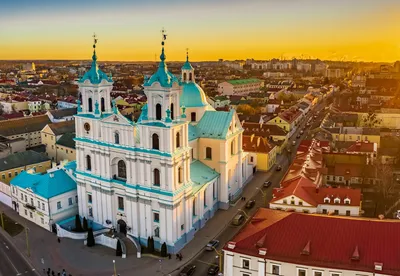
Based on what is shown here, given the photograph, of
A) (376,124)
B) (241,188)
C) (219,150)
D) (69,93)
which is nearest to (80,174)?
(219,150)

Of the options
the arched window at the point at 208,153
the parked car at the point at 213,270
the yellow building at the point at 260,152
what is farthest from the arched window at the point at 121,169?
the yellow building at the point at 260,152

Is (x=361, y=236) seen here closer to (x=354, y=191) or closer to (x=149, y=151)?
(x=354, y=191)

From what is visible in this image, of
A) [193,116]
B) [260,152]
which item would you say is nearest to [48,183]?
[193,116]

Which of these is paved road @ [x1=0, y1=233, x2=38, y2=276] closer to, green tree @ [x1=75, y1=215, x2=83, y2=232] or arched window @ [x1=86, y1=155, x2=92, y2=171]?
green tree @ [x1=75, y1=215, x2=83, y2=232]

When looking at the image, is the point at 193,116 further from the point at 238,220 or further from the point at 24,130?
the point at 24,130

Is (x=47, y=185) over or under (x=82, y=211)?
over

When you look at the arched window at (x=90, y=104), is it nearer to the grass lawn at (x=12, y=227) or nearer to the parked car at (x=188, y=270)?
the grass lawn at (x=12, y=227)

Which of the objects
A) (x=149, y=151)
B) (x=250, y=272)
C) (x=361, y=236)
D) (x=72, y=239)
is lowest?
(x=72, y=239)
